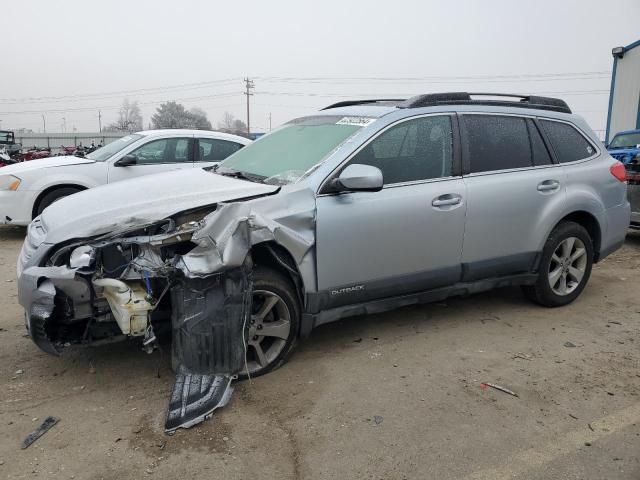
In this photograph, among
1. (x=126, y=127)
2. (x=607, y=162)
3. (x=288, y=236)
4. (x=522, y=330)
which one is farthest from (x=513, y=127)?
(x=126, y=127)

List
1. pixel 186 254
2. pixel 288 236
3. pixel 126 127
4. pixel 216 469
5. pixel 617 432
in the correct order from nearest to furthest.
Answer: pixel 216 469
pixel 617 432
pixel 186 254
pixel 288 236
pixel 126 127

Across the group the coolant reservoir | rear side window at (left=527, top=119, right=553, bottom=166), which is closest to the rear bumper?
rear side window at (left=527, top=119, right=553, bottom=166)

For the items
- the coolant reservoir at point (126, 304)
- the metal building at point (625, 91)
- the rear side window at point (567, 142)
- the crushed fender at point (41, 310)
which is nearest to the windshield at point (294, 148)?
the coolant reservoir at point (126, 304)

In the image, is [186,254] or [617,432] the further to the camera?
[186,254]

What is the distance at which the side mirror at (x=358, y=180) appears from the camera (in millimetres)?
3404

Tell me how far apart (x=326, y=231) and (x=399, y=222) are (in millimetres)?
587

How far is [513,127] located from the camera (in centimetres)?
446

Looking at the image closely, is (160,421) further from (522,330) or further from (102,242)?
(522,330)

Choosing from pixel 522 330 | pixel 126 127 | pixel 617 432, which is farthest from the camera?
pixel 126 127

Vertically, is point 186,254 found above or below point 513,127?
below

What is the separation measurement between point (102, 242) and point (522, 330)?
3283 millimetres

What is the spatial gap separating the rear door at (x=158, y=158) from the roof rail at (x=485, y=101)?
4.77m

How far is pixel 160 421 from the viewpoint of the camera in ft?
9.74

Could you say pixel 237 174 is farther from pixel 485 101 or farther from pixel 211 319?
pixel 485 101
